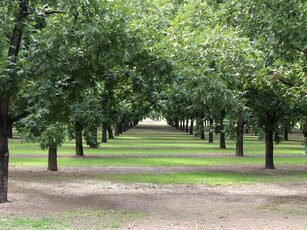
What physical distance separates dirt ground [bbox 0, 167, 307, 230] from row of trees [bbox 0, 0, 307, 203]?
201 cm

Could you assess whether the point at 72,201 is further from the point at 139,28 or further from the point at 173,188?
the point at 139,28

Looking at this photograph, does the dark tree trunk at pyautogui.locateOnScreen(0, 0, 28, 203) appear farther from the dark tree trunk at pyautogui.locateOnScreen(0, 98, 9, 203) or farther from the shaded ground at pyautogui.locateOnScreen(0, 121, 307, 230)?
the shaded ground at pyautogui.locateOnScreen(0, 121, 307, 230)

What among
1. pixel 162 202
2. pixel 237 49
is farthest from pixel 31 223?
pixel 237 49

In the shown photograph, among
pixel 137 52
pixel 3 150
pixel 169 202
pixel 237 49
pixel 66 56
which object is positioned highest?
pixel 237 49

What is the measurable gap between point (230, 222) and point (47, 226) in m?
3.87

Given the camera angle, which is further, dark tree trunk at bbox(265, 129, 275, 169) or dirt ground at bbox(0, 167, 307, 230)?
dark tree trunk at bbox(265, 129, 275, 169)

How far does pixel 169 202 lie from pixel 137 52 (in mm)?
4345

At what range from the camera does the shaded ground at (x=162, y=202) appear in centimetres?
1037

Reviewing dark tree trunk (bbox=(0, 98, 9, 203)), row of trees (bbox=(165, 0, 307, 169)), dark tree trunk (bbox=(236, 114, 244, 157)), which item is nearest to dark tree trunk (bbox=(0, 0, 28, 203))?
dark tree trunk (bbox=(0, 98, 9, 203))

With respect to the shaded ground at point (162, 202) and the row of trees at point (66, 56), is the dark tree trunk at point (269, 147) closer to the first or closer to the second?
the shaded ground at point (162, 202)

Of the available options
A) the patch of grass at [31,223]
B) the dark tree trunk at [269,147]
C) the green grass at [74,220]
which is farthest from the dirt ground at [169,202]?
the dark tree trunk at [269,147]

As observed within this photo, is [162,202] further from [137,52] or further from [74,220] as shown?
[137,52]

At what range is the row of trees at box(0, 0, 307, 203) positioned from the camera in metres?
10.6

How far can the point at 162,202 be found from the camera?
13.2 metres
